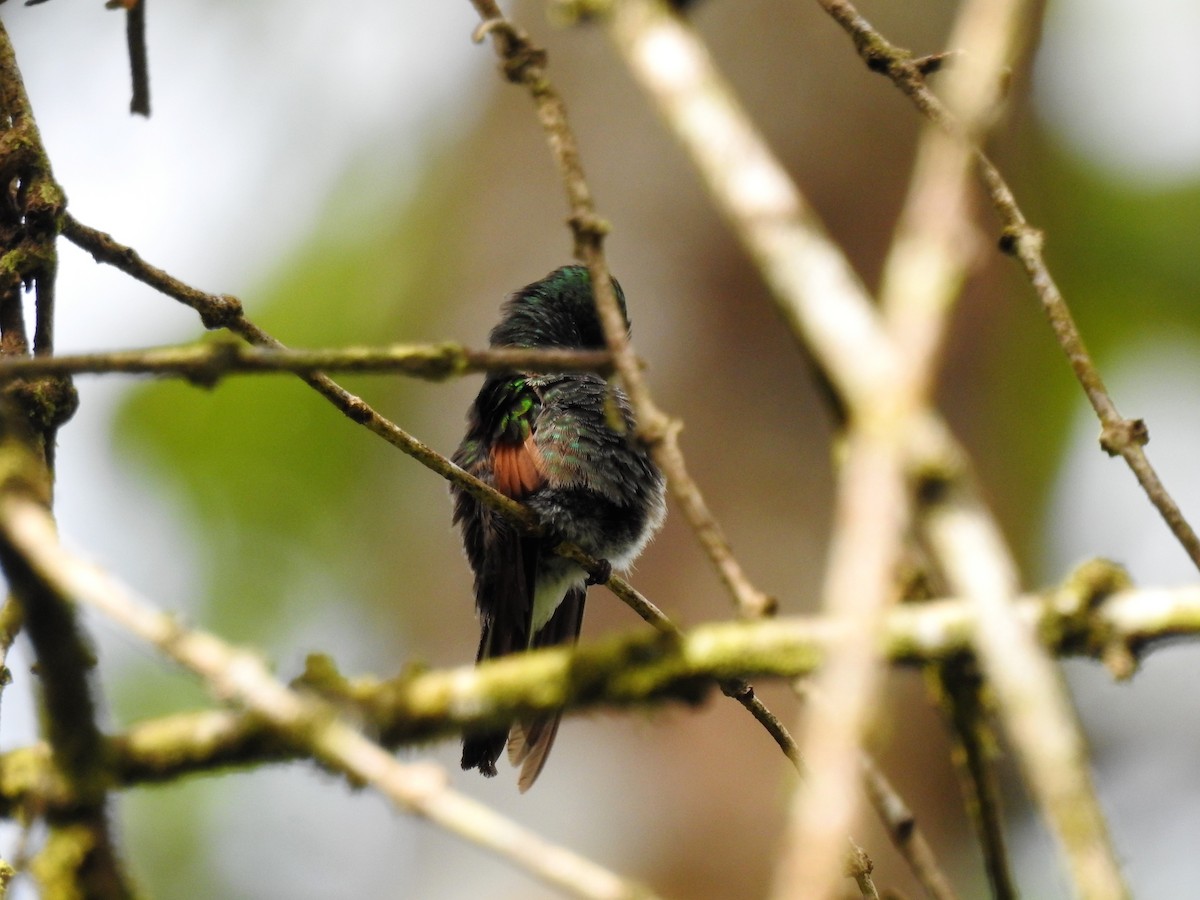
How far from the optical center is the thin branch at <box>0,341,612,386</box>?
1.46m

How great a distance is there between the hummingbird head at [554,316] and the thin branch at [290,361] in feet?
12.9

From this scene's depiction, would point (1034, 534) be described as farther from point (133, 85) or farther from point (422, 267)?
point (133, 85)

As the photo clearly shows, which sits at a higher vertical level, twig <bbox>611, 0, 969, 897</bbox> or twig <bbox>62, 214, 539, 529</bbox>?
twig <bbox>62, 214, 539, 529</bbox>

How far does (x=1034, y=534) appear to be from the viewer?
9953 mm

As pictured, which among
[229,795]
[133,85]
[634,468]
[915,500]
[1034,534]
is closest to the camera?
[915,500]

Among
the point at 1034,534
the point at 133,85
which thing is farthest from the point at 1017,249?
the point at 1034,534

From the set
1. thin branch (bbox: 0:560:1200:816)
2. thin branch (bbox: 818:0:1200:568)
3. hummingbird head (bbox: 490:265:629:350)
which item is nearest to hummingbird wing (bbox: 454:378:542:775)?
hummingbird head (bbox: 490:265:629:350)

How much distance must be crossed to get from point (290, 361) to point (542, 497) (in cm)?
333

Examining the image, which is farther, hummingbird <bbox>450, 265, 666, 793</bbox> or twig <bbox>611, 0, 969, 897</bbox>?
hummingbird <bbox>450, 265, 666, 793</bbox>

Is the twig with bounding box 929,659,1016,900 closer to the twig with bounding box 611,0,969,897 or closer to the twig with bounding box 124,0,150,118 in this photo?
the twig with bounding box 611,0,969,897

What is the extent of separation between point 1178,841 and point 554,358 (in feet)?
34.2

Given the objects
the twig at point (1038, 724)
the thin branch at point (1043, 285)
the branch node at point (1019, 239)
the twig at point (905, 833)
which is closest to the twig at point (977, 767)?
the twig at point (905, 833)

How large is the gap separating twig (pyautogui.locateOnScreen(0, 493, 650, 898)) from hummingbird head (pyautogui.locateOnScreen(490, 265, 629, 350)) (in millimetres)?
4416

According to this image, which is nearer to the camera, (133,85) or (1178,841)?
(133,85)
